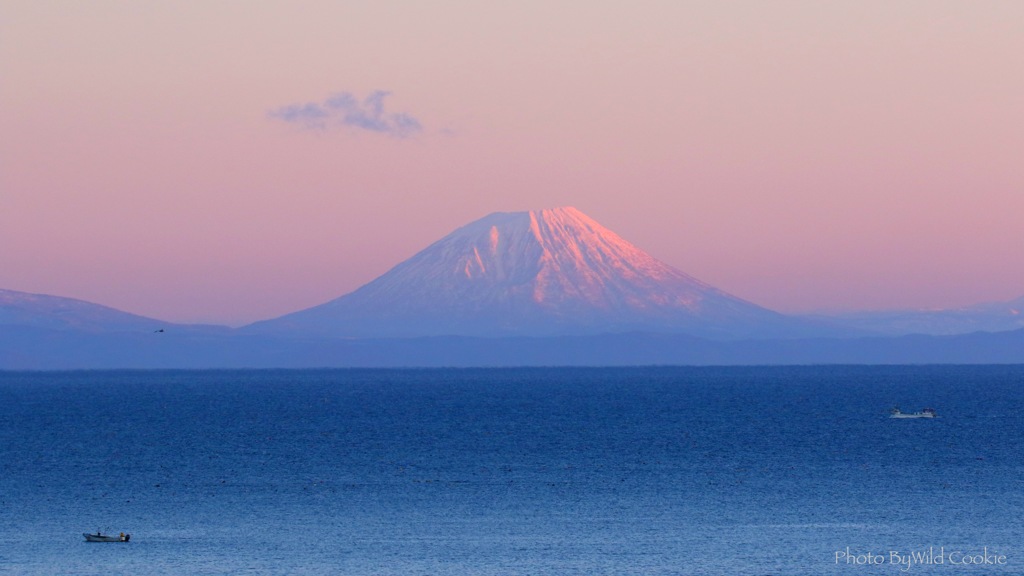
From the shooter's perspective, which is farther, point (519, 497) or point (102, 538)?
point (519, 497)

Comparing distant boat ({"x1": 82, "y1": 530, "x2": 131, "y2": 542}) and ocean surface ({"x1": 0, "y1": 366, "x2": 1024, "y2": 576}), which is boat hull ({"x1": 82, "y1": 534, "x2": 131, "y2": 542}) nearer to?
distant boat ({"x1": 82, "y1": 530, "x2": 131, "y2": 542})

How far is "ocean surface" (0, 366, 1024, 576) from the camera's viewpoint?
1972 inches

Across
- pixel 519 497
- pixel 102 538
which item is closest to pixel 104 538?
pixel 102 538

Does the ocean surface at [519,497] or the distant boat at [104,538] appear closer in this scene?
the ocean surface at [519,497]

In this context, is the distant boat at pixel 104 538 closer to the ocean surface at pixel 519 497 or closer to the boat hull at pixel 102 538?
the boat hull at pixel 102 538

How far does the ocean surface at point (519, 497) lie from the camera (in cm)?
5009

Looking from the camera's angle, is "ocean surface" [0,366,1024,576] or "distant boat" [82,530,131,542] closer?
"ocean surface" [0,366,1024,576]

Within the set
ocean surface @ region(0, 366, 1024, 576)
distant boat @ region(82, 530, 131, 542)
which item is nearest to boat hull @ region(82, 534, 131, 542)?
distant boat @ region(82, 530, 131, 542)

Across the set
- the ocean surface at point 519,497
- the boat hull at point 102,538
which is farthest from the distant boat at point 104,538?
the ocean surface at point 519,497

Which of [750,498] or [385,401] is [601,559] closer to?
[750,498]

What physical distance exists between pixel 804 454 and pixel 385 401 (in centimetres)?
9749

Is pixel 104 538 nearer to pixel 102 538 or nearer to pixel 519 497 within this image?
pixel 102 538

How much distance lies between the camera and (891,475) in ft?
247

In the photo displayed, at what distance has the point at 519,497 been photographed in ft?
216
